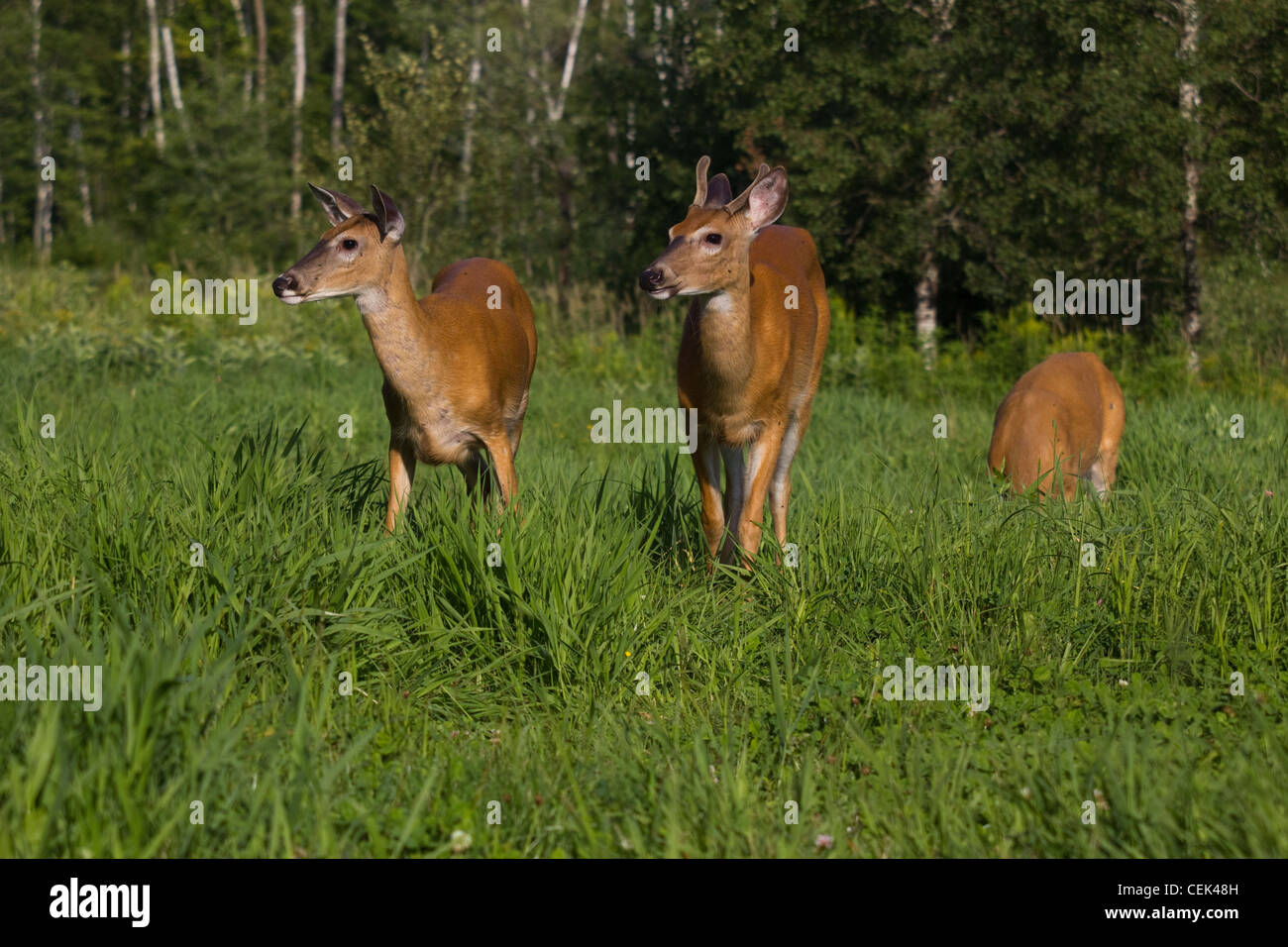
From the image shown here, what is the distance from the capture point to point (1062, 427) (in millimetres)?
6316

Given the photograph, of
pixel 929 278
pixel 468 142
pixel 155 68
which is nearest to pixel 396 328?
pixel 929 278

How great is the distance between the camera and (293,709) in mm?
3340

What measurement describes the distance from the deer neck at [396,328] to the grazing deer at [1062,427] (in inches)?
115

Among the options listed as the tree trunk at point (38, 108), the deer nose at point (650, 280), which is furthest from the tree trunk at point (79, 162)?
the deer nose at point (650, 280)

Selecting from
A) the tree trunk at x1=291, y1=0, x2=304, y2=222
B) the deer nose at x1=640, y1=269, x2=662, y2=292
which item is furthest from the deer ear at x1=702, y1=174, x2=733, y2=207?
the tree trunk at x1=291, y1=0, x2=304, y2=222

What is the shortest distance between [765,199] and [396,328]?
63.9 inches

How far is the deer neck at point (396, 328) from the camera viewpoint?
491 cm

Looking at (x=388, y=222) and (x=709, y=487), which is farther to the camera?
(x=709, y=487)

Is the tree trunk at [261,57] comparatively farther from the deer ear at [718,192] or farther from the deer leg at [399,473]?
the deer leg at [399,473]

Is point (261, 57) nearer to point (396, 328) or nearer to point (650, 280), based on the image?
point (396, 328)

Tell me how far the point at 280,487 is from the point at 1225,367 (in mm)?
9885

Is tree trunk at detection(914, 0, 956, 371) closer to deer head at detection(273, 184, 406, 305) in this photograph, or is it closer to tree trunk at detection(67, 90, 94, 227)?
deer head at detection(273, 184, 406, 305)

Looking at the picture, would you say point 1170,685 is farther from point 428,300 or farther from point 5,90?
point 5,90
